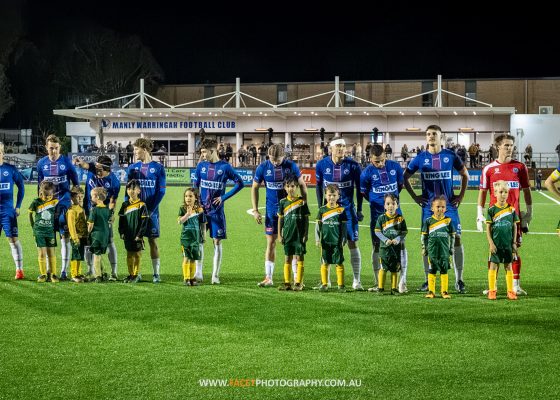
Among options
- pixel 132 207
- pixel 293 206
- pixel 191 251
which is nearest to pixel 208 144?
pixel 132 207

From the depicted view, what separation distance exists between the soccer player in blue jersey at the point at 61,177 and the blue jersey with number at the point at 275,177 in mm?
2978

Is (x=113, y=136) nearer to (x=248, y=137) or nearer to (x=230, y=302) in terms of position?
(x=248, y=137)

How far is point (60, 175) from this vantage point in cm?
1153

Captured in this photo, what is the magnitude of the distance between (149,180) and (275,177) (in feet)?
6.36

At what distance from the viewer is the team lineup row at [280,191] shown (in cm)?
1006

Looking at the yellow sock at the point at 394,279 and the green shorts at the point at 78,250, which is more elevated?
the green shorts at the point at 78,250

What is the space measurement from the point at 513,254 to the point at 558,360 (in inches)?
124

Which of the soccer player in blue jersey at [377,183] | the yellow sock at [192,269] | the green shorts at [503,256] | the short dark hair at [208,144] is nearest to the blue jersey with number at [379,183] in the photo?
the soccer player in blue jersey at [377,183]

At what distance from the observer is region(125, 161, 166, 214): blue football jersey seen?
11195mm

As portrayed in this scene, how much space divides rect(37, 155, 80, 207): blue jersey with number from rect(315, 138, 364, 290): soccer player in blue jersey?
389cm

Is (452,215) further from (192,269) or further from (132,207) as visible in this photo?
(132,207)

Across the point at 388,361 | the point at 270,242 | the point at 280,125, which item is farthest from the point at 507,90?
the point at 388,361

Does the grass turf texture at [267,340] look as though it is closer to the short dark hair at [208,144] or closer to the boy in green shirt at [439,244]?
Answer: the boy in green shirt at [439,244]

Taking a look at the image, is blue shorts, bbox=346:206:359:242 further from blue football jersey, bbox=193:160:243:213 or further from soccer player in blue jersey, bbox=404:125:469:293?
blue football jersey, bbox=193:160:243:213
